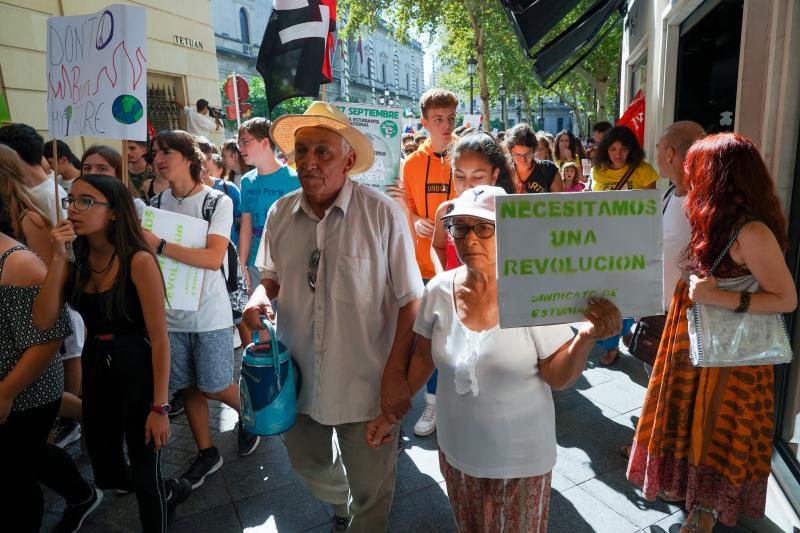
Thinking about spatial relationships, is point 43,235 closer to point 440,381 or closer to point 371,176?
point 371,176

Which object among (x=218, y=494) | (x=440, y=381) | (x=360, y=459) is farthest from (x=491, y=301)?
(x=218, y=494)

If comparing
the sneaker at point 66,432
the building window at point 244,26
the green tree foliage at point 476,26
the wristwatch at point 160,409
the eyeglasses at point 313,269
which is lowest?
the sneaker at point 66,432

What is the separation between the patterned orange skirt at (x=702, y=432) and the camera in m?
2.26

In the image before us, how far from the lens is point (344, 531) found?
265 centimetres

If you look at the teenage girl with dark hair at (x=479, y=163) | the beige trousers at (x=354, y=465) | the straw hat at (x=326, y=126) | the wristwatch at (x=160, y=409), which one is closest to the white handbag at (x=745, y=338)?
the teenage girl with dark hair at (x=479, y=163)

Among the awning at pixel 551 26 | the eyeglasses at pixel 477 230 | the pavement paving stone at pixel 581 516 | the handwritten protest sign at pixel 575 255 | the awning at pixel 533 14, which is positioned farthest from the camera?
the awning at pixel 551 26

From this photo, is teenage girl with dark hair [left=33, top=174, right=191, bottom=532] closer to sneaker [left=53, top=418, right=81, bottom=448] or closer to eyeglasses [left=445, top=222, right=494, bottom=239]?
eyeglasses [left=445, top=222, right=494, bottom=239]

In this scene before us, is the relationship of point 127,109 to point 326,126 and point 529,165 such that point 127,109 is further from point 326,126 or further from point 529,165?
point 529,165

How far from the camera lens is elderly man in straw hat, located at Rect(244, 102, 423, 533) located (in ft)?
7.25

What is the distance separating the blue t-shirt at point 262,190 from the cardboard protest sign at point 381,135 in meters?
0.97

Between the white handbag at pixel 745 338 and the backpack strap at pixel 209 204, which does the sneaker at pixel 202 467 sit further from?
the white handbag at pixel 745 338

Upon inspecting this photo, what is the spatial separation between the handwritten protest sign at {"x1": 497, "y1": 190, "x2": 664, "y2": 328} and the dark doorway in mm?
4786

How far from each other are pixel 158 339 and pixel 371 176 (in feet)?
5.53

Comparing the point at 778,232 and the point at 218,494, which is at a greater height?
the point at 778,232
